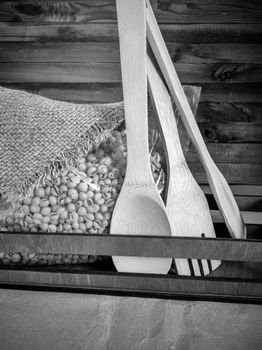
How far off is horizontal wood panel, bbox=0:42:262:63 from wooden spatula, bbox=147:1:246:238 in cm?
21

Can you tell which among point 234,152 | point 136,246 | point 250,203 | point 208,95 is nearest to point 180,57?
point 208,95

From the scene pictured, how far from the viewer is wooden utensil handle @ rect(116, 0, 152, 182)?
496 millimetres

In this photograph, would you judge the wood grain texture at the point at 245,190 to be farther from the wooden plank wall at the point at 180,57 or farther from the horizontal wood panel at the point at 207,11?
the horizontal wood panel at the point at 207,11

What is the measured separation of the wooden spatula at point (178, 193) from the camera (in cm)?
57

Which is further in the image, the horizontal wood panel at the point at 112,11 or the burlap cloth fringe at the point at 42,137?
the horizontal wood panel at the point at 112,11

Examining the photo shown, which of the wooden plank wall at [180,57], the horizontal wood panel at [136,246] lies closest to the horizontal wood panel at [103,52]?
the wooden plank wall at [180,57]

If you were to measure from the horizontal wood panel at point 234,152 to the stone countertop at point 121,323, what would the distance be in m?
0.40

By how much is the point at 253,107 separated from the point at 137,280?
1.53 ft

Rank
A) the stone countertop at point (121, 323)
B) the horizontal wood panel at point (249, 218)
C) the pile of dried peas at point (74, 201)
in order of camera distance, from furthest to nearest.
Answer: the horizontal wood panel at point (249, 218), the pile of dried peas at point (74, 201), the stone countertop at point (121, 323)

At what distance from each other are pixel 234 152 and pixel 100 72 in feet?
1.02

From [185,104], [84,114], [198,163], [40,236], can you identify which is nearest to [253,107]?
[198,163]

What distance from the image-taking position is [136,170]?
0.54 m

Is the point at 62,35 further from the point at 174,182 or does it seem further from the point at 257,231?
the point at 257,231

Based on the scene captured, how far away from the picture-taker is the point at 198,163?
852mm
